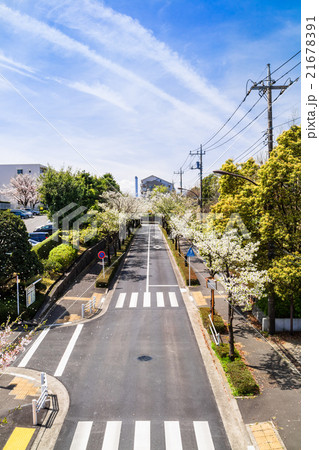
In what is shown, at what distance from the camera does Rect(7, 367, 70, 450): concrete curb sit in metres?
9.36

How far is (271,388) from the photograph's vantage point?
12.3 m

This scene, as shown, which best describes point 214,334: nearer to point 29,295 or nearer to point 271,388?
point 271,388

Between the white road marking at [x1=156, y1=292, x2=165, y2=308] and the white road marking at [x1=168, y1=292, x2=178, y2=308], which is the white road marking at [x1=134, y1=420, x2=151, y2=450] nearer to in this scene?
the white road marking at [x1=156, y1=292, x2=165, y2=308]

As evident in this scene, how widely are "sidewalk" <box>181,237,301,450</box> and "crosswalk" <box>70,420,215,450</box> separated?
166 cm

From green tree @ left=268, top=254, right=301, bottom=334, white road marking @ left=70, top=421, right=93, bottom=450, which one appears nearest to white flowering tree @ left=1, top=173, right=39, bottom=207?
green tree @ left=268, top=254, right=301, bottom=334

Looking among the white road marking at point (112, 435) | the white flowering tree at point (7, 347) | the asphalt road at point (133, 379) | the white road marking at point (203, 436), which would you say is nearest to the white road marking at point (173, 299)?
the asphalt road at point (133, 379)

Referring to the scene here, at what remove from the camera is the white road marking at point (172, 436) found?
923 cm

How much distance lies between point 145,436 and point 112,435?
1069mm

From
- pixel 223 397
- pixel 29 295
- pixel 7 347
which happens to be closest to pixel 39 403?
pixel 7 347

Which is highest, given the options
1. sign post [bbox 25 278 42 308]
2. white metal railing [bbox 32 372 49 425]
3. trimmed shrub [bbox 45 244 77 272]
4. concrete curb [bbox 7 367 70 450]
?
trimmed shrub [bbox 45 244 77 272]

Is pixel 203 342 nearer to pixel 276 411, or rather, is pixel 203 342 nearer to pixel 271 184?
pixel 276 411

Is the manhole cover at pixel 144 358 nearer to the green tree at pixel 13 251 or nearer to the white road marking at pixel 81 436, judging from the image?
the white road marking at pixel 81 436

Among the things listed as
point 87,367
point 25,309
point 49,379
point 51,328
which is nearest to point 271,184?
point 87,367

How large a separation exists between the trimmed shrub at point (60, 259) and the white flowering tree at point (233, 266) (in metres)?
14.5
